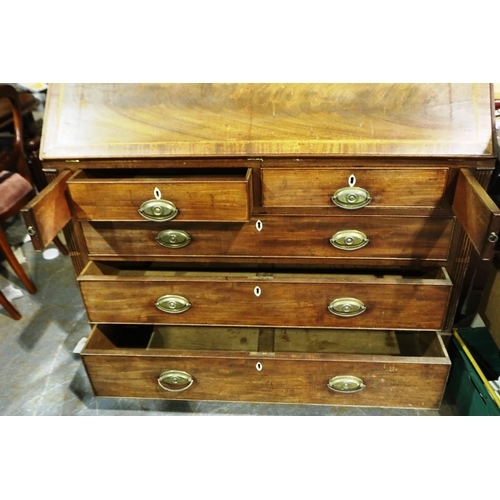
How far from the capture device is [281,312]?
1.23 m

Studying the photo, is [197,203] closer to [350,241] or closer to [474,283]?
[350,241]

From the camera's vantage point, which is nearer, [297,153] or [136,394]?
[297,153]

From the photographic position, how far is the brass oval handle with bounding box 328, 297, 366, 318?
118cm

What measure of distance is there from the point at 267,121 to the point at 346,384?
0.73 m

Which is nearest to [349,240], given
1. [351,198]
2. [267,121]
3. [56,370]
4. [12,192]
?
[351,198]

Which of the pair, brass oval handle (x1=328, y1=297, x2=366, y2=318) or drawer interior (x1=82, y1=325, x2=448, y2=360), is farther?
drawer interior (x1=82, y1=325, x2=448, y2=360)

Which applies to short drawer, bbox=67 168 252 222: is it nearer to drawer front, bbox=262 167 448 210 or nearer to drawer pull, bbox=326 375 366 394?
drawer front, bbox=262 167 448 210

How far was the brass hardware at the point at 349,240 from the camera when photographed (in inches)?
45.1

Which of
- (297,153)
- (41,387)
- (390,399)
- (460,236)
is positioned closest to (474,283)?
(460,236)

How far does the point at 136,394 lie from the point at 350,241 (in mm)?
760

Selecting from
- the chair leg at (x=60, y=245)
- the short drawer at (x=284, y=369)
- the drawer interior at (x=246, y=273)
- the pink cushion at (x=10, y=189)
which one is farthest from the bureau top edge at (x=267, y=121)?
the chair leg at (x=60, y=245)

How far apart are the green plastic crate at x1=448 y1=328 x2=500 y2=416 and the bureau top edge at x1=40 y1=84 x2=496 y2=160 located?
1.92 ft

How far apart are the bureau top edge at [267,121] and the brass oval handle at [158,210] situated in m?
0.12

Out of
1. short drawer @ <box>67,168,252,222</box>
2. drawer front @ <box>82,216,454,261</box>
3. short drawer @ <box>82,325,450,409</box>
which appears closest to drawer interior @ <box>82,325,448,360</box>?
short drawer @ <box>82,325,450,409</box>
